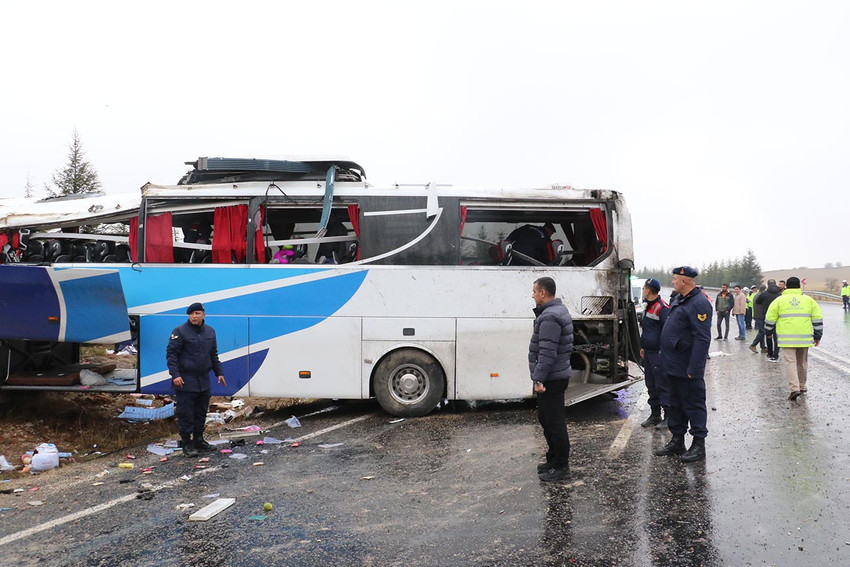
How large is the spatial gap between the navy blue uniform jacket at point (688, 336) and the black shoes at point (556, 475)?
1.57 meters

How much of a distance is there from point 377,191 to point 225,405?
15.3 feet

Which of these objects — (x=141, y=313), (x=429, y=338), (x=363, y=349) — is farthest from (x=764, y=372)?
(x=141, y=313)

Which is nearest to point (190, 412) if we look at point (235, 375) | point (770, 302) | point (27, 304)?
point (235, 375)

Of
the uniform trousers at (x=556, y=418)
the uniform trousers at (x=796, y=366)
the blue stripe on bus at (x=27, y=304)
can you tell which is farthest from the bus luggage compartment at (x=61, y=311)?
the uniform trousers at (x=796, y=366)

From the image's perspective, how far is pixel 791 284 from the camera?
30.1 feet

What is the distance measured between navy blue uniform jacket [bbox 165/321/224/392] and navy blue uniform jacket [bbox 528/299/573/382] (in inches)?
151

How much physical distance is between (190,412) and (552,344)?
427 centimetres

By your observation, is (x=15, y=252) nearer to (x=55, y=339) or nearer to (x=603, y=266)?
(x=55, y=339)

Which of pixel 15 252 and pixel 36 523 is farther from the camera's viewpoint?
pixel 15 252

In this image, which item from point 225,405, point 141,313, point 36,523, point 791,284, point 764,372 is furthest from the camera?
point 764,372

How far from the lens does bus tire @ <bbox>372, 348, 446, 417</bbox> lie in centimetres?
827

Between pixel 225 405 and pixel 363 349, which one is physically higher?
pixel 363 349

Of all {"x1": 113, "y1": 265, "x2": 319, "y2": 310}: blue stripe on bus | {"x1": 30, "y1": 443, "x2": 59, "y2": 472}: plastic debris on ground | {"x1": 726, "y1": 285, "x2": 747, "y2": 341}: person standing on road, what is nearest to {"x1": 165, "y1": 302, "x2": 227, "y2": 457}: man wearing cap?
{"x1": 113, "y1": 265, "x2": 319, "y2": 310}: blue stripe on bus

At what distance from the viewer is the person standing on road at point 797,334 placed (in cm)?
864
